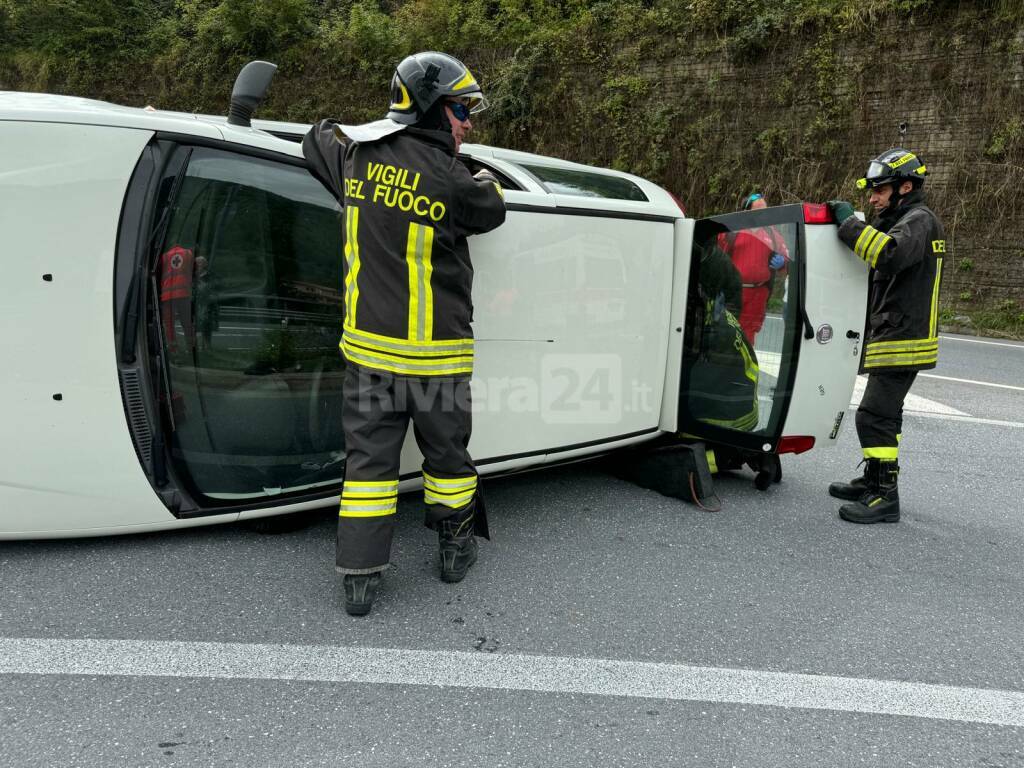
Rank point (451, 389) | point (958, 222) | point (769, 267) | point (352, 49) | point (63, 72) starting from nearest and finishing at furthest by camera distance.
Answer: point (451, 389) < point (769, 267) < point (958, 222) < point (352, 49) < point (63, 72)

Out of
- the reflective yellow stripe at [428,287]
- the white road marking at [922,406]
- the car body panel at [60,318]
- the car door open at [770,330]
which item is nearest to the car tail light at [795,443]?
the car door open at [770,330]

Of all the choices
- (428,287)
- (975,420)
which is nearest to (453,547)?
(428,287)

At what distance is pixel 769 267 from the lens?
327cm

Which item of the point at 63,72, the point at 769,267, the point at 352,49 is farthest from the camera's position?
the point at 63,72

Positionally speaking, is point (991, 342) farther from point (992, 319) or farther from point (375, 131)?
point (375, 131)

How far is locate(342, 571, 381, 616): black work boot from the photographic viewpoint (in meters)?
2.35

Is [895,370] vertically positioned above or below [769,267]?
below

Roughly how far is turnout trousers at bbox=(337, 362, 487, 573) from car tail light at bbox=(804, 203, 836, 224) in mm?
1666

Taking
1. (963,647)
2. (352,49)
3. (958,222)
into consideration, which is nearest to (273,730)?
(963,647)

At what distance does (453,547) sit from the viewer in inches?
103

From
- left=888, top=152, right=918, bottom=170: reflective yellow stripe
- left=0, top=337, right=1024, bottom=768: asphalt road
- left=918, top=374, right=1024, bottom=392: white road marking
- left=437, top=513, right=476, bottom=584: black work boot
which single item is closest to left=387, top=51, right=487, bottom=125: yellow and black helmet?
left=437, top=513, right=476, bottom=584: black work boot

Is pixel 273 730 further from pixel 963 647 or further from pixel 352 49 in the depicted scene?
pixel 352 49

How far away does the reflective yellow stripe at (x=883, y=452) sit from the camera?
3.44m

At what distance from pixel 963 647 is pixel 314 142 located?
269cm
